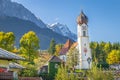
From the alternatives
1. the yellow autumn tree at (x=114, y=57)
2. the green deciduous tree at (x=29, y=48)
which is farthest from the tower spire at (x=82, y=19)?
the green deciduous tree at (x=29, y=48)

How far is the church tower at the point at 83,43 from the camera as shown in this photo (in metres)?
119

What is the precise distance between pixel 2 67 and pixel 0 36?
77.3m

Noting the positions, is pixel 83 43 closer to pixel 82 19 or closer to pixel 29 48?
pixel 82 19

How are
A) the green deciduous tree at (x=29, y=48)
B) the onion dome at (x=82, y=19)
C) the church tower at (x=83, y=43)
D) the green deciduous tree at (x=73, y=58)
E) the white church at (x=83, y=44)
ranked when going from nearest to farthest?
1. the green deciduous tree at (x=29, y=48)
2. the green deciduous tree at (x=73, y=58)
3. the church tower at (x=83, y=43)
4. the white church at (x=83, y=44)
5. the onion dome at (x=82, y=19)

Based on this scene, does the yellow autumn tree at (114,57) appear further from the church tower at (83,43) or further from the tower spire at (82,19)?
the tower spire at (82,19)

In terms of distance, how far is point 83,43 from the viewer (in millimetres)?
122688

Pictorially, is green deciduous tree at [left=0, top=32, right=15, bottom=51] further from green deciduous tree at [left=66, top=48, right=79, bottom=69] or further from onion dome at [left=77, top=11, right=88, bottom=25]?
onion dome at [left=77, top=11, right=88, bottom=25]

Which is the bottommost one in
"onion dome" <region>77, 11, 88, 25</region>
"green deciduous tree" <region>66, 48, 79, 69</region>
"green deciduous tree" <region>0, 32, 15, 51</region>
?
"green deciduous tree" <region>66, 48, 79, 69</region>

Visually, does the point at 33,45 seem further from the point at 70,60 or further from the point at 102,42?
the point at 102,42

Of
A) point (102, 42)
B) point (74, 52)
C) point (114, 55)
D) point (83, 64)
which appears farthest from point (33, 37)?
point (102, 42)

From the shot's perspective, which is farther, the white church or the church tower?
the white church

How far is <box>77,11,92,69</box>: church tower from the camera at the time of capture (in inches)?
4673

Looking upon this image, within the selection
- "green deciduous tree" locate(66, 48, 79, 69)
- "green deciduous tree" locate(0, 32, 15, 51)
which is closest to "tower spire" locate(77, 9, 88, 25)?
"green deciduous tree" locate(66, 48, 79, 69)

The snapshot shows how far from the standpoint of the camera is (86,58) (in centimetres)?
11988
